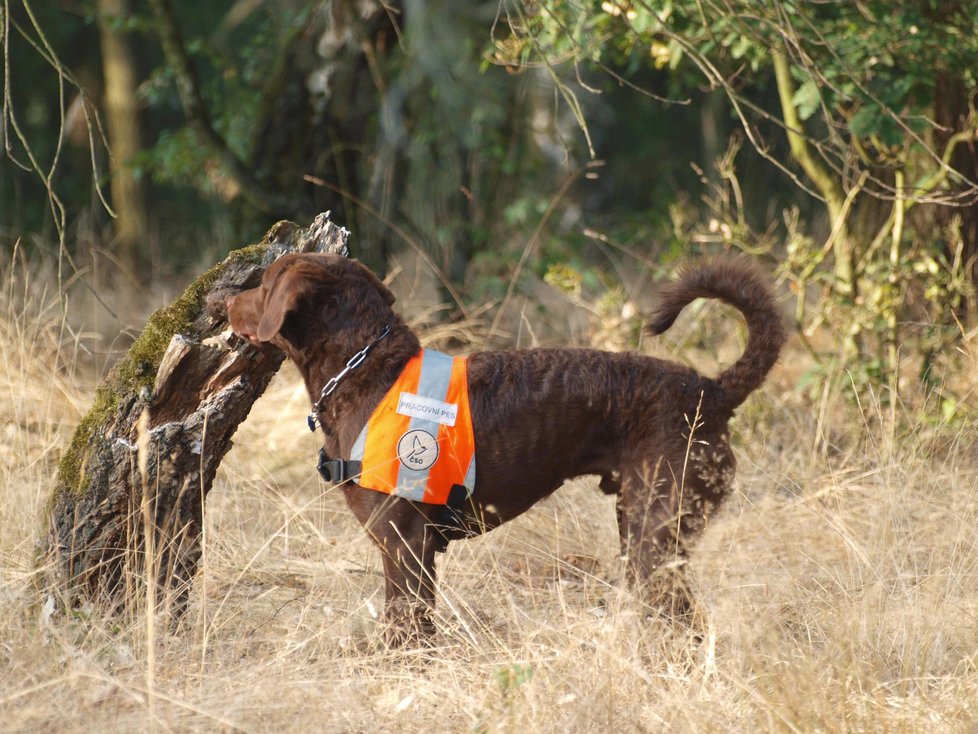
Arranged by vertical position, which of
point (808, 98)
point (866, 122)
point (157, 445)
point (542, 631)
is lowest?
point (542, 631)

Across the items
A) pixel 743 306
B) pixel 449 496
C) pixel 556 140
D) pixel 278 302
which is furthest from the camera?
pixel 556 140

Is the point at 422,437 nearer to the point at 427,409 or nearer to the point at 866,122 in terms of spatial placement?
the point at 427,409

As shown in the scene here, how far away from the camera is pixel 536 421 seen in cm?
371

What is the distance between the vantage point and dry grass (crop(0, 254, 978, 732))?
9.45 ft

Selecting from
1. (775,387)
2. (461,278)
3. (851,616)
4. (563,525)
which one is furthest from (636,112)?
(851,616)

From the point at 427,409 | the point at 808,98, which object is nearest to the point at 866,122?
the point at 808,98

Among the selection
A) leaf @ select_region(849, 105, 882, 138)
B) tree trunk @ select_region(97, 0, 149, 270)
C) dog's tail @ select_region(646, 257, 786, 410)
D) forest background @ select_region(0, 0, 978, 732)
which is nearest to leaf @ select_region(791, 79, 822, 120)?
forest background @ select_region(0, 0, 978, 732)

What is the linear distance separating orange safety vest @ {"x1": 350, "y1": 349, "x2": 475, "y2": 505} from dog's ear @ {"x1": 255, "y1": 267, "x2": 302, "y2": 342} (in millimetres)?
454

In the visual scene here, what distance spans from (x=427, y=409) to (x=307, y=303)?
1.74ft

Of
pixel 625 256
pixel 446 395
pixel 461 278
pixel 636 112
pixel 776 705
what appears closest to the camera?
pixel 776 705

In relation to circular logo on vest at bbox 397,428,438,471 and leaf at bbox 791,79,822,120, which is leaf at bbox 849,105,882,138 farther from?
circular logo on vest at bbox 397,428,438,471

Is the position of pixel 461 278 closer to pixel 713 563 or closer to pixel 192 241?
pixel 713 563

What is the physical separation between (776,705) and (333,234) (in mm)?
2169

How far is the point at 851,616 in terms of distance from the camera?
Answer: 10.9ft
